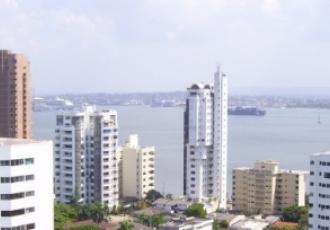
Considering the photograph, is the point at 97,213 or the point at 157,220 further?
the point at 97,213

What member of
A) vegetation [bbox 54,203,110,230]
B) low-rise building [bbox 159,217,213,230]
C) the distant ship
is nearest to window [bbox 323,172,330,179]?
low-rise building [bbox 159,217,213,230]

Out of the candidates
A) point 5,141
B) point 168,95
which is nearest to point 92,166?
point 5,141

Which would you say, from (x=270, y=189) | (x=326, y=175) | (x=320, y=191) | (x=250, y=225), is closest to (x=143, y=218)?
(x=250, y=225)

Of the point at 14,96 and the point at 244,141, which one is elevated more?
the point at 14,96

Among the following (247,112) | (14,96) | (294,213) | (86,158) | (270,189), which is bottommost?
(294,213)

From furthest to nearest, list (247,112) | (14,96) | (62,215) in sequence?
(247,112)
(14,96)
(62,215)

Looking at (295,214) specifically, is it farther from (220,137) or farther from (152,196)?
(152,196)

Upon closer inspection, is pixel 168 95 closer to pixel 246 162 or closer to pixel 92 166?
pixel 246 162
